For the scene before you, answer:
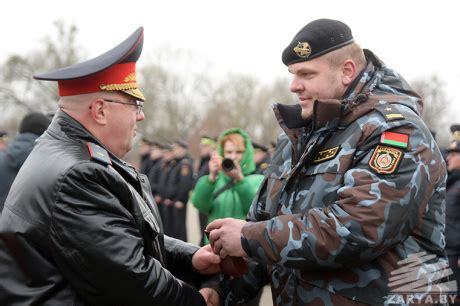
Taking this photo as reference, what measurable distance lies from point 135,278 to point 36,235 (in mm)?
450

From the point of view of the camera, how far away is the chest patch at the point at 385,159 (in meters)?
2.23

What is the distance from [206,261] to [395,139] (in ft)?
3.91

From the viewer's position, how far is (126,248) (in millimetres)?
2246

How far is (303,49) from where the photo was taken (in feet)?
8.66

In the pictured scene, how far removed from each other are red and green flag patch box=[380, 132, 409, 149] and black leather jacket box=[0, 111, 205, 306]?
1.16 m

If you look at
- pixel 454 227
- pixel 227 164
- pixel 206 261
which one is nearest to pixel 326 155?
pixel 206 261

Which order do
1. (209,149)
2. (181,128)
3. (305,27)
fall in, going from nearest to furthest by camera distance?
(305,27) → (209,149) → (181,128)

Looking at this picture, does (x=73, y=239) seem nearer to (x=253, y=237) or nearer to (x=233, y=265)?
(x=253, y=237)

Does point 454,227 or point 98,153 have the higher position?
point 98,153

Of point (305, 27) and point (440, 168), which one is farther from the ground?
point (305, 27)

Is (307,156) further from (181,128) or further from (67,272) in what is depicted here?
(181,128)

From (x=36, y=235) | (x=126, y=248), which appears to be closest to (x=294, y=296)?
(x=126, y=248)

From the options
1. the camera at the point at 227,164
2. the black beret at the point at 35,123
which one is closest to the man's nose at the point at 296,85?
the camera at the point at 227,164

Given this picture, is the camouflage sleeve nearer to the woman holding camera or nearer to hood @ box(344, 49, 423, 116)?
hood @ box(344, 49, 423, 116)
